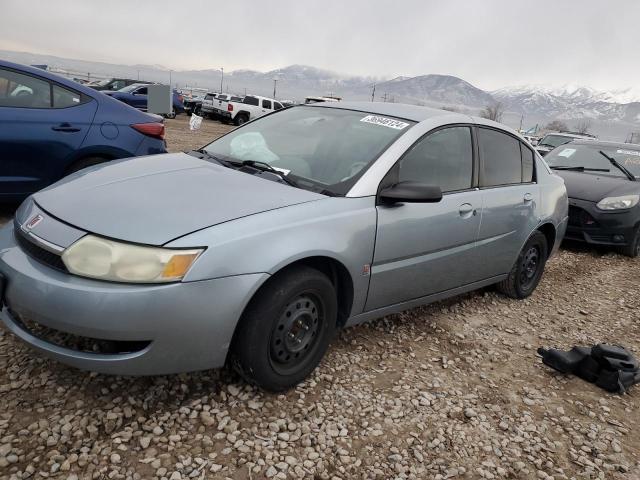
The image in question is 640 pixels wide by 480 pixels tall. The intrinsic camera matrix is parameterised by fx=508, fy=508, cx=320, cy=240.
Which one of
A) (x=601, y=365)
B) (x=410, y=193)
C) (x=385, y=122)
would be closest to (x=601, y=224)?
(x=601, y=365)

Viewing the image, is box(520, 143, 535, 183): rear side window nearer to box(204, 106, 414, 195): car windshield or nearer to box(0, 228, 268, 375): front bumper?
box(204, 106, 414, 195): car windshield

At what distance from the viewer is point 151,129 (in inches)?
201

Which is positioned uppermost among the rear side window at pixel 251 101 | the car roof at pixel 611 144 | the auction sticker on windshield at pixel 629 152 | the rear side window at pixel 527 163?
the rear side window at pixel 251 101

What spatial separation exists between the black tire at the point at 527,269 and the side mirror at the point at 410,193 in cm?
187

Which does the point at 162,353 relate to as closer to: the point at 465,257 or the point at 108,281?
the point at 108,281

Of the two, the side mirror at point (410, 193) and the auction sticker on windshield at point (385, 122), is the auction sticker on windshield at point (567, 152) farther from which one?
the side mirror at point (410, 193)

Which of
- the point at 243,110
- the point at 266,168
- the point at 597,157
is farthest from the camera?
the point at 243,110

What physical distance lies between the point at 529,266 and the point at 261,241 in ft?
10.3

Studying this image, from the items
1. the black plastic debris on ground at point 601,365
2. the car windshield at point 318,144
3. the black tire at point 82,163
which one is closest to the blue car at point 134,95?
the black tire at point 82,163

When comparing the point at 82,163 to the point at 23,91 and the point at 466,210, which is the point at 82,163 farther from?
the point at 466,210

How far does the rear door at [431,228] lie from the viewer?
9.62 feet

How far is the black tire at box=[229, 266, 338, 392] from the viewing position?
2354 mm

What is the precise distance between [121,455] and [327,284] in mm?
1200

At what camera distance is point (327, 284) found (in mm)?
2613
